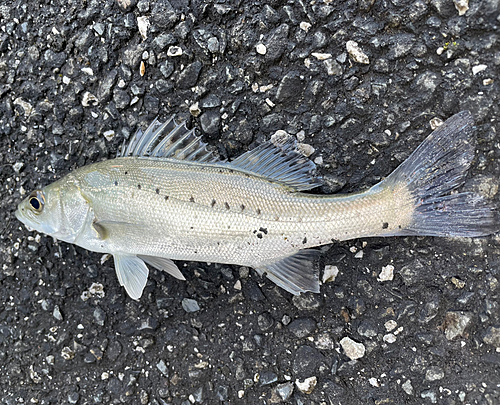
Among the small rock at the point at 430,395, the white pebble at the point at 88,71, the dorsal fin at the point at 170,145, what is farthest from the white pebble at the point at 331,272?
the white pebble at the point at 88,71

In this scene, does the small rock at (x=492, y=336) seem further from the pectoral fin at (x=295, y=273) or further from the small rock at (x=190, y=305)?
the small rock at (x=190, y=305)

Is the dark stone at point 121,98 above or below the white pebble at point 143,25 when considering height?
below

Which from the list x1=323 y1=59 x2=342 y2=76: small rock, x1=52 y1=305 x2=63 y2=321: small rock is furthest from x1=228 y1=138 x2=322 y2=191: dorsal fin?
x1=52 y1=305 x2=63 y2=321: small rock

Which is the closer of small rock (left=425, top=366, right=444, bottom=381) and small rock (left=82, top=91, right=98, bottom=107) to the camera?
small rock (left=425, top=366, right=444, bottom=381)

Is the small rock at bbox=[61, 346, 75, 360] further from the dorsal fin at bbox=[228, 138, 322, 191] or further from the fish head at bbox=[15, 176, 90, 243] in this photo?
the dorsal fin at bbox=[228, 138, 322, 191]

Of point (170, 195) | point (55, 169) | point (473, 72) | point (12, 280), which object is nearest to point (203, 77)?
point (170, 195)


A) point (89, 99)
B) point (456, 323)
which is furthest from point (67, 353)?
point (456, 323)

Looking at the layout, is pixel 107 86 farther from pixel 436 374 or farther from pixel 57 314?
pixel 436 374
